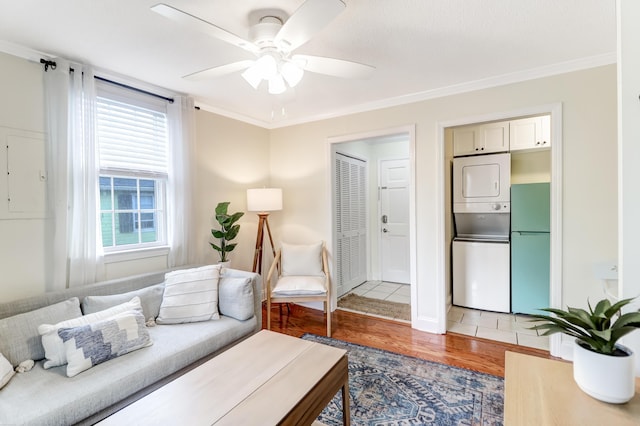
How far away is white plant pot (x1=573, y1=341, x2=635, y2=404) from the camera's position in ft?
2.89

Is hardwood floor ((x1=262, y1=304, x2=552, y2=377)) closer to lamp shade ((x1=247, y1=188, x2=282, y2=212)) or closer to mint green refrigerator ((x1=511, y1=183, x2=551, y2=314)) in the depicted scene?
mint green refrigerator ((x1=511, y1=183, x2=551, y2=314))

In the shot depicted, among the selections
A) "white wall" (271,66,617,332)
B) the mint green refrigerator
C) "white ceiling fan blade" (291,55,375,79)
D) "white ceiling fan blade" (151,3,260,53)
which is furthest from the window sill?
the mint green refrigerator

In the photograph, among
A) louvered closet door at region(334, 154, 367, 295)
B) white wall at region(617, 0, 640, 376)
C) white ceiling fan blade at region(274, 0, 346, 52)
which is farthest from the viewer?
louvered closet door at region(334, 154, 367, 295)

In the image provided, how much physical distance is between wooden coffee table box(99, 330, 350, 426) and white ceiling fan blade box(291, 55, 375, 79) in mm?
1662

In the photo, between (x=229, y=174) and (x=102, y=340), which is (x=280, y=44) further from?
(x=229, y=174)

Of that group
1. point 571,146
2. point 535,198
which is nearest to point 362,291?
point 535,198

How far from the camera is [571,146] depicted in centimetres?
245

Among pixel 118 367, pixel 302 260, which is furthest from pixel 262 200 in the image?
pixel 118 367

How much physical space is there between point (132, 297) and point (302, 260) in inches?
68.8

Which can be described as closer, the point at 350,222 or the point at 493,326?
the point at 493,326

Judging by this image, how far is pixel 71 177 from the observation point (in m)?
2.22

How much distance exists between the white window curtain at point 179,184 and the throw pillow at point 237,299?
0.75 meters

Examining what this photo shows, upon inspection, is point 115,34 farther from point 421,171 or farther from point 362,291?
point 362,291

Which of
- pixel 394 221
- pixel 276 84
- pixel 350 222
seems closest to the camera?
pixel 276 84
